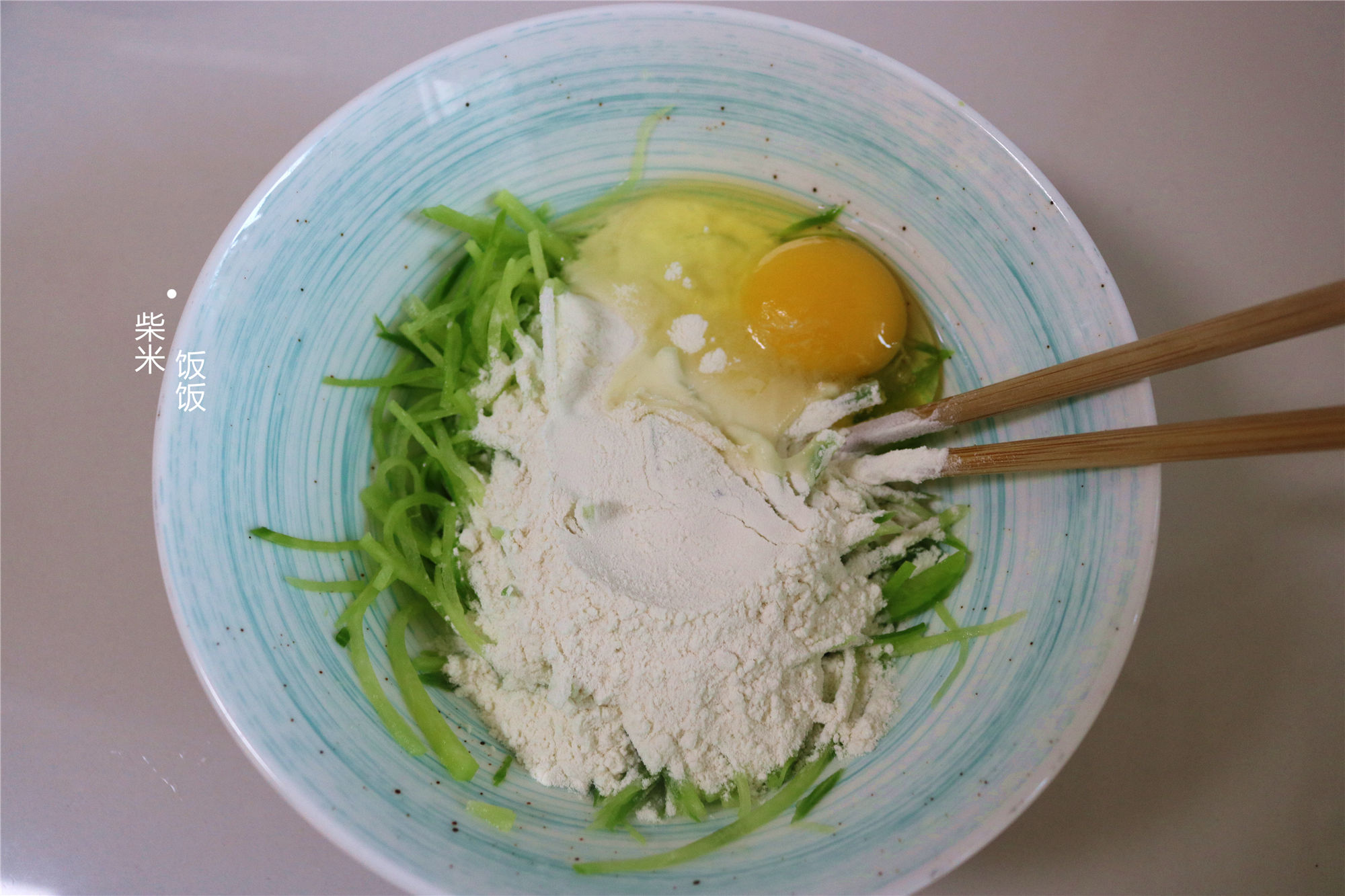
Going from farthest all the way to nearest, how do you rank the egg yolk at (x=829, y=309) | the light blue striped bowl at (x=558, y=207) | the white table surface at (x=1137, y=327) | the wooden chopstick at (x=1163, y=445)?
the white table surface at (x=1137, y=327) → the egg yolk at (x=829, y=309) → the light blue striped bowl at (x=558, y=207) → the wooden chopstick at (x=1163, y=445)

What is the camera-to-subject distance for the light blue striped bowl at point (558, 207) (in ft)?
3.30

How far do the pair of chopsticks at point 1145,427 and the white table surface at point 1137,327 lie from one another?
667 mm

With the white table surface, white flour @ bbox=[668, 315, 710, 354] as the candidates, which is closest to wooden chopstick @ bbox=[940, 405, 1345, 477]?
white flour @ bbox=[668, 315, 710, 354]


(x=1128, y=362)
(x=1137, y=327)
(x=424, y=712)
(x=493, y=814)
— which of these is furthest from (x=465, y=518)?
(x=1137, y=327)

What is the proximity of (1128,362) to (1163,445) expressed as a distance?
12cm

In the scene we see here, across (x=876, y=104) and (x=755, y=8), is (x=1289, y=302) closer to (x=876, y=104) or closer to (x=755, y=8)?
(x=876, y=104)

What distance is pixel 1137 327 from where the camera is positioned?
61.4 inches

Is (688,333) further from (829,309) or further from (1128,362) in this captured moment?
(1128,362)

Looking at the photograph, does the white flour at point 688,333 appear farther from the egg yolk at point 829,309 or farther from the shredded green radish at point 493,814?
the shredded green radish at point 493,814

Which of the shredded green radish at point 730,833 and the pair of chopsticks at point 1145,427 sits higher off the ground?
the pair of chopsticks at point 1145,427

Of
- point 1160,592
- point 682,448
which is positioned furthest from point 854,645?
point 1160,592

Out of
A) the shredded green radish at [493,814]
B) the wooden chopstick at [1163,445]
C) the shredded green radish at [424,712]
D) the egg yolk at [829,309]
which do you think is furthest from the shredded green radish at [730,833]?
the egg yolk at [829,309]

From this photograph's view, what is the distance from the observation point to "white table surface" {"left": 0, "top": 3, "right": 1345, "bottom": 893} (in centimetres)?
141

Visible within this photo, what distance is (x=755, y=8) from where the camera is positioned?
167 centimetres
